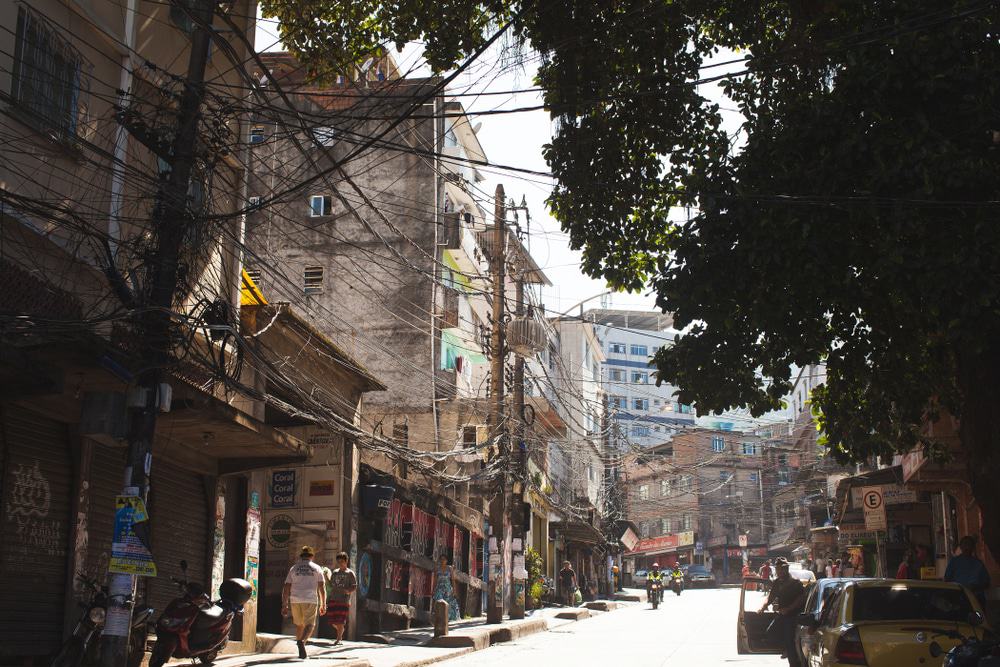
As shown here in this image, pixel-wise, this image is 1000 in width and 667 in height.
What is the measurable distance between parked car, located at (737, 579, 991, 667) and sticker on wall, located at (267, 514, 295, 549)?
12483 millimetres

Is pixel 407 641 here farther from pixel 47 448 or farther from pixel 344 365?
pixel 47 448

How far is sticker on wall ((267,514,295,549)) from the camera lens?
2181 cm

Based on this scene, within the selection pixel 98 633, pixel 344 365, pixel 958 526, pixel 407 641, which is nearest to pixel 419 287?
pixel 344 365

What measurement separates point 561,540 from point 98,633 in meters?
44.9

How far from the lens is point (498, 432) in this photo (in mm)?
26953

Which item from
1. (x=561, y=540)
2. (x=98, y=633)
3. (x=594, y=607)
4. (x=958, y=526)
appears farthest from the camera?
(x=561, y=540)

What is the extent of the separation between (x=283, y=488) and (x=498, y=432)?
21.7ft

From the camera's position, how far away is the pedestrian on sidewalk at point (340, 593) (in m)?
19.1

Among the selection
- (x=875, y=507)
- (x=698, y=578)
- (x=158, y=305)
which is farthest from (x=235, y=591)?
(x=698, y=578)

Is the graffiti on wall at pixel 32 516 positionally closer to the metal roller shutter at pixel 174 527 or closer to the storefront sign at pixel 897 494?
the metal roller shutter at pixel 174 527

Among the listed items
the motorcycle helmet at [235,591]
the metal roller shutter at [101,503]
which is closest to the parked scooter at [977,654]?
the motorcycle helmet at [235,591]

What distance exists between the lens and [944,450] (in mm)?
15438

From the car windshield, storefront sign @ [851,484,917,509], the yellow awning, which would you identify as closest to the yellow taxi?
the car windshield

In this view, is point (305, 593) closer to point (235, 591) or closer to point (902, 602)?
point (235, 591)
